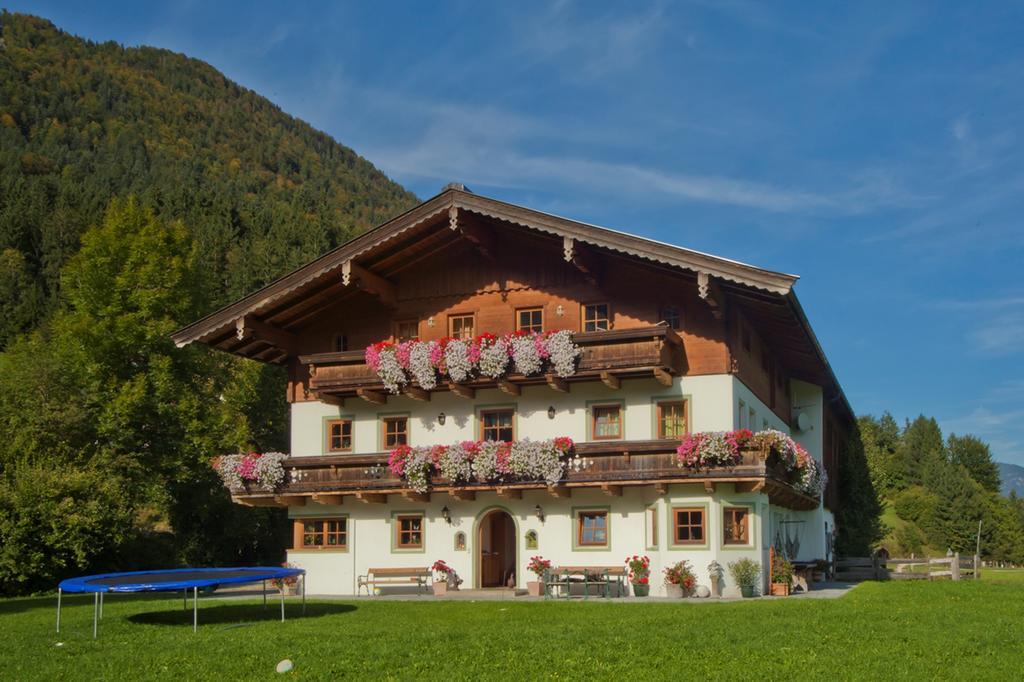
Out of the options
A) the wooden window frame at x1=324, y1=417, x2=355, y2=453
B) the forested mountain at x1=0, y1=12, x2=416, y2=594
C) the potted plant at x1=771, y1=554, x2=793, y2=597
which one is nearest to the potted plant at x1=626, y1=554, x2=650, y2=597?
the potted plant at x1=771, y1=554, x2=793, y2=597

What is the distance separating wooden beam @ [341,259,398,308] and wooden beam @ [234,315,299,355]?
8.73ft

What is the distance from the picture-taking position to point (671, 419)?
2655cm

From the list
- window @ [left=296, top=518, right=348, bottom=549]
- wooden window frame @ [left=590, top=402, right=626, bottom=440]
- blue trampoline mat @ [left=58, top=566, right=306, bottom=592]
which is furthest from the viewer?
window @ [left=296, top=518, right=348, bottom=549]

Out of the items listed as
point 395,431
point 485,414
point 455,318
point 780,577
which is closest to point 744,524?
point 780,577

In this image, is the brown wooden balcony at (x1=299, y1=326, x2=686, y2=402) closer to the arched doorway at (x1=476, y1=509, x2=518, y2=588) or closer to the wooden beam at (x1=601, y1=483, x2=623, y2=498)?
the wooden beam at (x1=601, y1=483, x2=623, y2=498)

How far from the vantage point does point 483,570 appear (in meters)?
28.4

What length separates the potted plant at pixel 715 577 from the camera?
24.9 metres

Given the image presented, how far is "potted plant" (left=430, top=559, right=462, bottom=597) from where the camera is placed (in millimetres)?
27094

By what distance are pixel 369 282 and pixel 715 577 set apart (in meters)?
11.0

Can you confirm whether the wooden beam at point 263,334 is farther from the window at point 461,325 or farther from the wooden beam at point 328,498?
the window at point 461,325

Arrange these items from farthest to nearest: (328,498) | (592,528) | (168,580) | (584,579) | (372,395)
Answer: (372,395) < (328,498) < (592,528) < (584,579) < (168,580)

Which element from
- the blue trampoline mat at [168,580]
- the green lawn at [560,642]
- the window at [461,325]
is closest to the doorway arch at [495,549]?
the window at [461,325]

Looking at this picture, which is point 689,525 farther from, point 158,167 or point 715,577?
point 158,167

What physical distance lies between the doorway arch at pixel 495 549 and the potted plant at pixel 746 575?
5.25 metres
